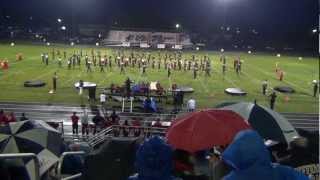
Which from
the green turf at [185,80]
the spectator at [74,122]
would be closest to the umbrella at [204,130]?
the spectator at [74,122]

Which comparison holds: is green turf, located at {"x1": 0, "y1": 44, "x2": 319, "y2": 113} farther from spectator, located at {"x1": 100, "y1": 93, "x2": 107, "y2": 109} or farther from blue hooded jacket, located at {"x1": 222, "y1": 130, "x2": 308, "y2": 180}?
blue hooded jacket, located at {"x1": 222, "y1": 130, "x2": 308, "y2": 180}

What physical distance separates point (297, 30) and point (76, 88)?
5342cm

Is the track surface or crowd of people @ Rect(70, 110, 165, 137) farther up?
crowd of people @ Rect(70, 110, 165, 137)

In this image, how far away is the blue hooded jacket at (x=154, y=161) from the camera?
2.82 m

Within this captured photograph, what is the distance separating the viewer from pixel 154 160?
2.82m

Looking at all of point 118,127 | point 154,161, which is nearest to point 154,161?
point 154,161

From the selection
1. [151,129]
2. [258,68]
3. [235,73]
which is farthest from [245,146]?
[258,68]

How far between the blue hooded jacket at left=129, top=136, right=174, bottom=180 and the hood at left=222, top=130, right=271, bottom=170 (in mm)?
416

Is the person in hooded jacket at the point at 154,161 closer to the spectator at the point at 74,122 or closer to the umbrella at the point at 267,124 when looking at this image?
the umbrella at the point at 267,124

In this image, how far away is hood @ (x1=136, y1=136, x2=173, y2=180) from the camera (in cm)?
282

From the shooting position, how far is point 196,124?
14.6 ft

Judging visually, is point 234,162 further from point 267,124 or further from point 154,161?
point 267,124

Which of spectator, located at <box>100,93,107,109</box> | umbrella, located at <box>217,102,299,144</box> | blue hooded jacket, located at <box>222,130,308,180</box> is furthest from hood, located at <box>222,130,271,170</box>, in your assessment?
spectator, located at <box>100,93,107,109</box>

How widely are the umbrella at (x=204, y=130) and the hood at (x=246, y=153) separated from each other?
1552 mm
